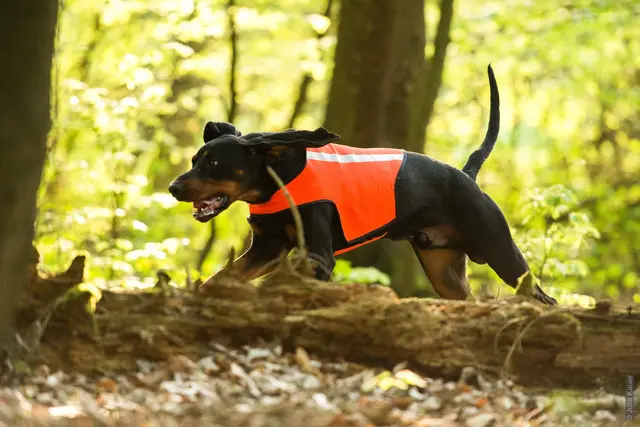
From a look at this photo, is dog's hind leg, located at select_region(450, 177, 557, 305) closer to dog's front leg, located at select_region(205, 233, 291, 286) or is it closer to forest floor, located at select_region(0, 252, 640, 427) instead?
dog's front leg, located at select_region(205, 233, 291, 286)

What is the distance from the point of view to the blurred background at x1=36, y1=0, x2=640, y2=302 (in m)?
8.71

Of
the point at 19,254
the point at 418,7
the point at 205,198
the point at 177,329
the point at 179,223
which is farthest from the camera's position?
the point at 179,223

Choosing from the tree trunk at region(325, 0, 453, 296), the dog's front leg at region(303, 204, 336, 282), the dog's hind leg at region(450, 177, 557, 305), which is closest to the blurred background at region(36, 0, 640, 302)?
the tree trunk at region(325, 0, 453, 296)

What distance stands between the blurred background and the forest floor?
1231 mm

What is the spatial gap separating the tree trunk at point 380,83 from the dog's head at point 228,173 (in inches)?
109

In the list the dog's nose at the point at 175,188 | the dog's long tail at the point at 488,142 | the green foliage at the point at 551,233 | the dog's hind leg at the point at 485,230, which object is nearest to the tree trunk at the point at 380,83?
the green foliage at the point at 551,233

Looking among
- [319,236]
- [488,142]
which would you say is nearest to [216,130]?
[319,236]

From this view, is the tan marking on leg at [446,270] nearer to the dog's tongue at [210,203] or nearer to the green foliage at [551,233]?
the green foliage at [551,233]

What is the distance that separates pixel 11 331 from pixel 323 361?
1496 mm

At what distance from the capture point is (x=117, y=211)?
9.04m

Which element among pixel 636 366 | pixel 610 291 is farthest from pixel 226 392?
pixel 610 291

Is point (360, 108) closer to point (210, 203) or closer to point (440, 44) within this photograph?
point (440, 44)

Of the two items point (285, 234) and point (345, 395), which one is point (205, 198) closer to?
point (285, 234)

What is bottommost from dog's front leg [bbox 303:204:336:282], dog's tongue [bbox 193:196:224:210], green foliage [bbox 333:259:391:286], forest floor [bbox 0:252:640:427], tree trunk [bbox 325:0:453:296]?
green foliage [bbox 333:259:391:286]
